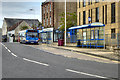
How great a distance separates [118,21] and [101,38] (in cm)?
820

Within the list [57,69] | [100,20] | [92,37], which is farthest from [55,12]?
[57,69]

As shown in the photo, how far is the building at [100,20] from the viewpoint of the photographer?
2481 centimetres

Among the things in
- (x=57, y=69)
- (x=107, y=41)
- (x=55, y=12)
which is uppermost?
(x=55, y=12)

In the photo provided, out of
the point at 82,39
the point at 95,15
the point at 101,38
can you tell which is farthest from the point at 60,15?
the point at 101,38

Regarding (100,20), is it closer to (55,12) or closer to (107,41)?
(107,41)

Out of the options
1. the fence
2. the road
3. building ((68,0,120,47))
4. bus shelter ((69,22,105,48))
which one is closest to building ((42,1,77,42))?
building ((68,0,120,47))

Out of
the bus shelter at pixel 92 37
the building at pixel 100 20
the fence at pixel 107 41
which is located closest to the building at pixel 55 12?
the building at pixel 100 20

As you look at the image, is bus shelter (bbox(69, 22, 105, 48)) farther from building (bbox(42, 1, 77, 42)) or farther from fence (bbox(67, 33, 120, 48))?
building (bbox(42, 1, 77, 42))

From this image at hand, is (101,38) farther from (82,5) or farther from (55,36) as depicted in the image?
(55,36)

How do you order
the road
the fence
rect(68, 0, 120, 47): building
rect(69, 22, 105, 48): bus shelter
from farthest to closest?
rect(69, 22, 105, 48): bus shelter
rect(68, 0, 120, 47): building
the fence
the road

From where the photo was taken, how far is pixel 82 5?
43.3 metres

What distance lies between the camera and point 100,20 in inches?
1448

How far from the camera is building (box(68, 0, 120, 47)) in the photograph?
81.4ft

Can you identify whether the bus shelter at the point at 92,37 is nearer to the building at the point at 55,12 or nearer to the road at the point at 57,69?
the road at the point at 57,69
